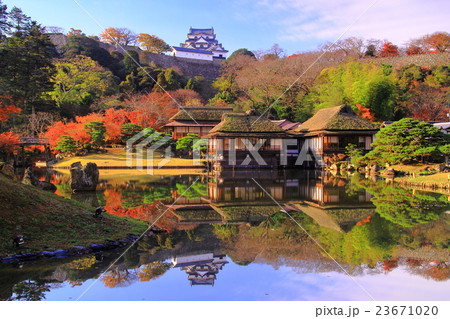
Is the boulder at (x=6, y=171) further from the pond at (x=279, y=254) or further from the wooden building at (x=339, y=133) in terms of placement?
the wooden building at (x=339, y=133)

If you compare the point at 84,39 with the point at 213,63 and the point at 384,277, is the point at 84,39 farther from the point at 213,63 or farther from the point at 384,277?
the point at 384,277

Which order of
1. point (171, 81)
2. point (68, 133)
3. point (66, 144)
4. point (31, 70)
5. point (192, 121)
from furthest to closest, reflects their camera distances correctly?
1. point (171, 81)
2. point (192, 121)
3. point (68, 133)
4. point (31, 70)
5. point (66, 144)

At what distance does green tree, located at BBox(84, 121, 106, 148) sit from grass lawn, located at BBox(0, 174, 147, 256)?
2009cm

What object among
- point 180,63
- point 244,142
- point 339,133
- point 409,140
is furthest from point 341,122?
point 180,63

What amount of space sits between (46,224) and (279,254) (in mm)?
4060

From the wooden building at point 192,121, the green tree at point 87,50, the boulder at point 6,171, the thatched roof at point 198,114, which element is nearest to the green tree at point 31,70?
the wooden building at point 192,121

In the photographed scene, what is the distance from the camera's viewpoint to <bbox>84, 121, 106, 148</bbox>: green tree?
2605 cm

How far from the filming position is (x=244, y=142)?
24641 mm

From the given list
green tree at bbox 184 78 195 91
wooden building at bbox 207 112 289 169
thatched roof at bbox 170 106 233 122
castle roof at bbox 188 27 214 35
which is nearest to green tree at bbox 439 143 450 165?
wooden building at bbox 207 112 289 169

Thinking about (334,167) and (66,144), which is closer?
(334,167)

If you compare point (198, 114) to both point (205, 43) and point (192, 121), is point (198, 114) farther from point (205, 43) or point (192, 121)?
point (205, 43)

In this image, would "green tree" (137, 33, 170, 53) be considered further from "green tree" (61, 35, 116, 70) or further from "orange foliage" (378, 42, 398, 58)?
"orange foliage" (378, 42, 398, 58)

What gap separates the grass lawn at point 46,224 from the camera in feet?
17.8

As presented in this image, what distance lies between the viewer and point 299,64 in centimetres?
3881
